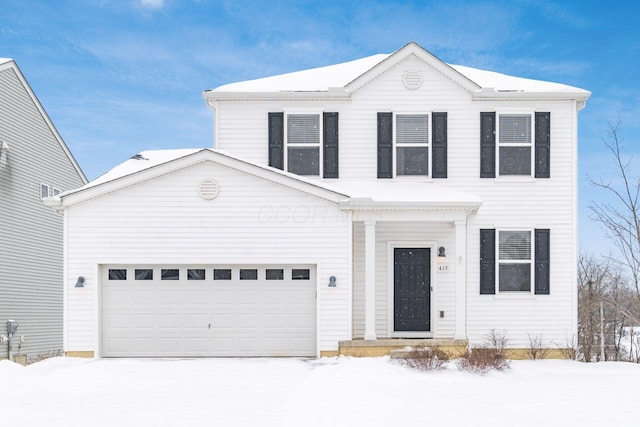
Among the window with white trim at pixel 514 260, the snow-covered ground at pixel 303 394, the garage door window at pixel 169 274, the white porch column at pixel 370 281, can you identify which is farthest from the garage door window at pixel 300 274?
the window with white trim at pixel 514 260

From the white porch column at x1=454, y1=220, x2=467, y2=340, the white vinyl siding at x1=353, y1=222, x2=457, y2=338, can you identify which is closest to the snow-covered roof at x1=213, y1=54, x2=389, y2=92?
the white vinyl siding at x1=353, y1=222, x2=457, y2=338

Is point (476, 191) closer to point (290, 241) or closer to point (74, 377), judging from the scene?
point (290, 241)

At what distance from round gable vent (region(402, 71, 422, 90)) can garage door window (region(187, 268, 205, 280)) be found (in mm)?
6663

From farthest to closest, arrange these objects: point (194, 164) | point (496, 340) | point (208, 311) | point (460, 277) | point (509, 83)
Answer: point (509, 83) → point (496, 340) → point (460, 277) → point (208, 311) → point (194, 164)

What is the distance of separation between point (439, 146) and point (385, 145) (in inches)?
51.7

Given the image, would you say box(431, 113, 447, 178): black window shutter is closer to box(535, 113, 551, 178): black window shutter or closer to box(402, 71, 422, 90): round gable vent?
box(402, 71, 422, 90): round gable vent

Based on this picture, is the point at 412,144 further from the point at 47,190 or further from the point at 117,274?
the point at 47,190

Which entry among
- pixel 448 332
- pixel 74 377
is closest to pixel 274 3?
pixel 448 332

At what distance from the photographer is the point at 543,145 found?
1441cm

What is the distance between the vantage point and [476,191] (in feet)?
47.1

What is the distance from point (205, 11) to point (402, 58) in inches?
657

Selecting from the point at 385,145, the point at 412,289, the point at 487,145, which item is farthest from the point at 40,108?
the point at 487,145

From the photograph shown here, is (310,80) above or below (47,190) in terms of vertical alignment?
above

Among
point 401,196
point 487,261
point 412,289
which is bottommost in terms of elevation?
point 412,289
